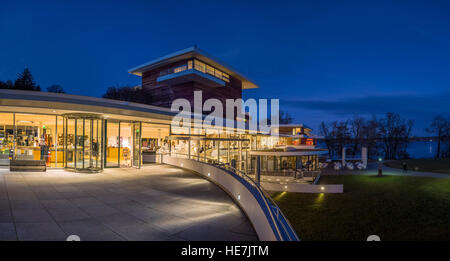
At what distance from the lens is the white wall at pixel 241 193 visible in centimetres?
474

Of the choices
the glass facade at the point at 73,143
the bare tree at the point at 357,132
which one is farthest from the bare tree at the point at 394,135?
the glass facade at the point at 73,143

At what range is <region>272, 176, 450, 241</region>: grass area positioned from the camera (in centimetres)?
1684

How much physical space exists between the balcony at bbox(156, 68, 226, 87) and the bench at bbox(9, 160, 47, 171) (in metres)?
24.5

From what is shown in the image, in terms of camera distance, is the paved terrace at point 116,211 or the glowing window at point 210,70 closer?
the paved terrace at point 116,211

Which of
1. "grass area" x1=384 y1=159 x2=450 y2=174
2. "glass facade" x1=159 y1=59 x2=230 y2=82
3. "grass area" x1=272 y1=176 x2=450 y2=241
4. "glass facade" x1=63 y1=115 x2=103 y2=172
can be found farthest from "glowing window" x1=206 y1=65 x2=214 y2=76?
"grass area" x1=384 y1=159 x2=450 y2=174

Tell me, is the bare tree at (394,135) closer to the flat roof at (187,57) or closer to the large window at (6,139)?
the flat roof at (187,57)

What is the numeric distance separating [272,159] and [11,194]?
31.9 metres

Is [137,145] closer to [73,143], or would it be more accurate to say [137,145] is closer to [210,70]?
[73,143]

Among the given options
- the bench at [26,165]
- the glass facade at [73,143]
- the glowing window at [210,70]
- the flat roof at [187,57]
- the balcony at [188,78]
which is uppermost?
the flat roof at [187,57]

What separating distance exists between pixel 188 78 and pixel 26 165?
2550 centimetres

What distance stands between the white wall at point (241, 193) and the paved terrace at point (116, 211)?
0.68 ft

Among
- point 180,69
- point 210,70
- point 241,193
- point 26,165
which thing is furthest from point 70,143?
point 210,70

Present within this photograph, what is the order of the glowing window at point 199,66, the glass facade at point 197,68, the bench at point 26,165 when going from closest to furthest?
the bench at point 26,165 < the glass facade at point 197,68 < the glowing window at point 199,66
